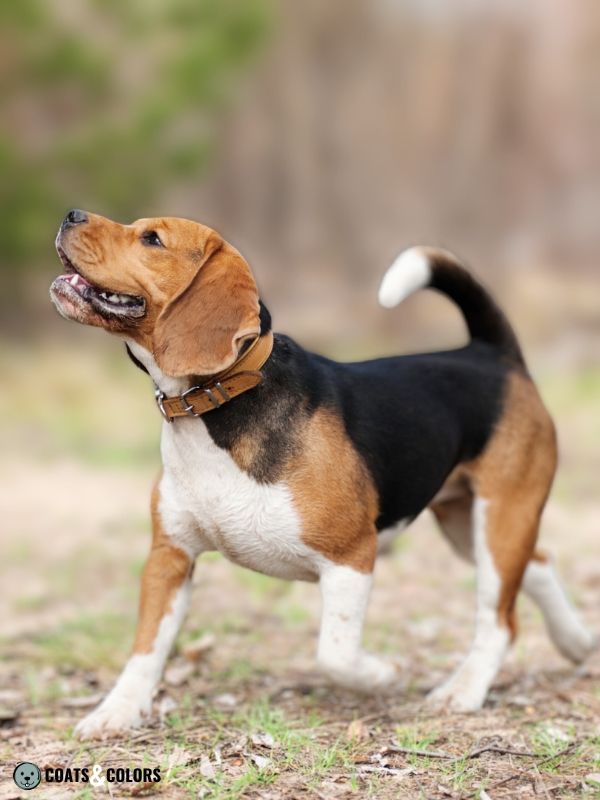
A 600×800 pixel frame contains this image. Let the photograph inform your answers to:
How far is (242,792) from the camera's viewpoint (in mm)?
2715

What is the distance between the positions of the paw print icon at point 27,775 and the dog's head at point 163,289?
1.12 metres

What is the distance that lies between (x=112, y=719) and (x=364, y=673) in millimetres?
796

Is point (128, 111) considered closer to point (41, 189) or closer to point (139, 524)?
point (41, 189)

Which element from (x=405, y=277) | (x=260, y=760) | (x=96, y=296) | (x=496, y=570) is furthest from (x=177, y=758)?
(x=405, y=277)

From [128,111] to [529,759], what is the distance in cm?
1335

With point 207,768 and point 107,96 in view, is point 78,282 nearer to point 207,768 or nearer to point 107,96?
point 207,768

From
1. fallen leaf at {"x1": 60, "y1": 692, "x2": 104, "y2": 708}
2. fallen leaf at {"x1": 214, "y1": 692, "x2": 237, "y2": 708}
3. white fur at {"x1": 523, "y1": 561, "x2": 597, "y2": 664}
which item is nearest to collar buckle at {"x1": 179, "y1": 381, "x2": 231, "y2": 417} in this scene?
fallen leaf at {"x1": 214, "y1": 692, "x2": 237, "y2": 708}

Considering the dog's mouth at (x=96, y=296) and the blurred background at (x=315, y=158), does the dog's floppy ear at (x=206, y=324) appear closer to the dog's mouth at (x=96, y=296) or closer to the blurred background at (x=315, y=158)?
the dog's mouth at (x=96, y=296)

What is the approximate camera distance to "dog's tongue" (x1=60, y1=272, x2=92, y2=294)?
3104mm

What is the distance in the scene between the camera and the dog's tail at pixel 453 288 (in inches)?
152

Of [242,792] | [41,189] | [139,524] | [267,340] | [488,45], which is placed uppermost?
[488,45]

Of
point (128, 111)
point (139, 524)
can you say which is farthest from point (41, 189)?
point (139, 524)

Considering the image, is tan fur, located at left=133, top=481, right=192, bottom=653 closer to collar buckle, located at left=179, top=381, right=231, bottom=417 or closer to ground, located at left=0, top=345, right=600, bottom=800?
ground, located at left=0, top=345, right=600, bottom=800

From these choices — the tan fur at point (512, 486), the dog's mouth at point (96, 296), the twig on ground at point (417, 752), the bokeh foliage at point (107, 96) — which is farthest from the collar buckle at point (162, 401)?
the bokeh foliage at point (107, 96)
